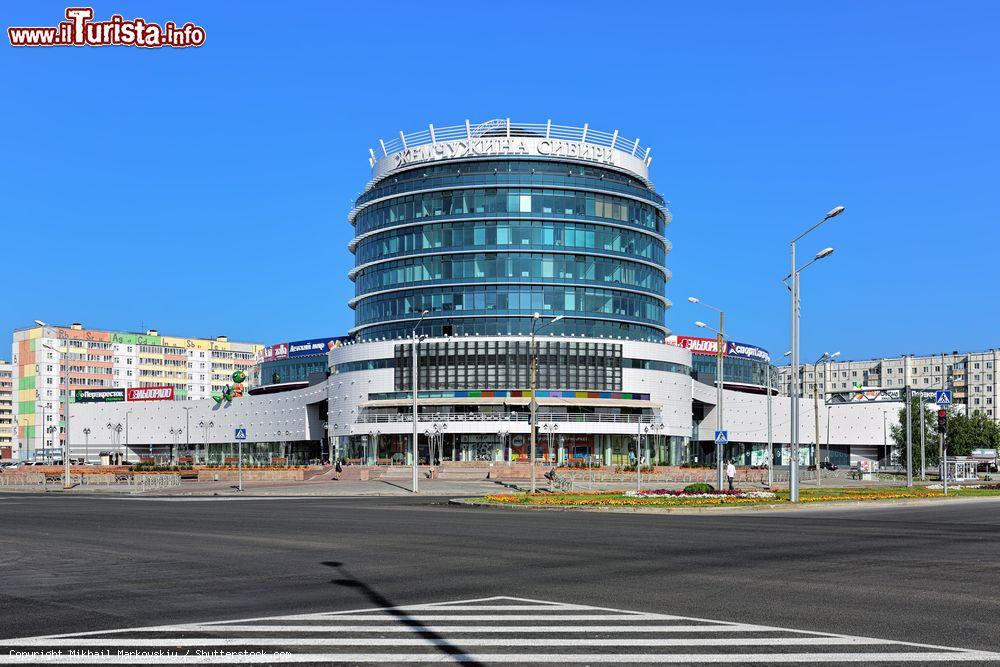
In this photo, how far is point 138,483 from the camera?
73.0 m

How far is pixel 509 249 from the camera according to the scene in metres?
106

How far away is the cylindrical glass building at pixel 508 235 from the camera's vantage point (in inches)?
4203

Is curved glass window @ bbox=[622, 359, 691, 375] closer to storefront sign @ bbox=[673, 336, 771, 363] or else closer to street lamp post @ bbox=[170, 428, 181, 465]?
storefront sign @ bbox=[673, 336, 771, 363]

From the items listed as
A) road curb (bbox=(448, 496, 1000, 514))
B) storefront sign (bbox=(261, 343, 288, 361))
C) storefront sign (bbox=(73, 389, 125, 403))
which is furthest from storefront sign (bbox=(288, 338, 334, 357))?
road curb (bbox=(448, 496, 1000, 514))

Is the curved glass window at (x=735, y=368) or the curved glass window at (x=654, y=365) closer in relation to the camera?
the curved glass window at (x=654, y=365)

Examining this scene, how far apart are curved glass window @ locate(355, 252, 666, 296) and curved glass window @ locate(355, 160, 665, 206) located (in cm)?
725

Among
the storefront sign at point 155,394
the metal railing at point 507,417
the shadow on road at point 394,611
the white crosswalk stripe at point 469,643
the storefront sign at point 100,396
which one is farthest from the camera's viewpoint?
the storefront sign at point 100,396

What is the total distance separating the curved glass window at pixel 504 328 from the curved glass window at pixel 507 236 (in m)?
7.27

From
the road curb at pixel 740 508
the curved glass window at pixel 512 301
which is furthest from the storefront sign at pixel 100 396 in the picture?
the road curb at pixel 740 508

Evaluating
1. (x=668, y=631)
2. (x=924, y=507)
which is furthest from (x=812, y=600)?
(x=924, y=507)

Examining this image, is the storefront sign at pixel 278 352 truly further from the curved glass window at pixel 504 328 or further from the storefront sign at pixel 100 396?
the curved glass window at pixel 504 328

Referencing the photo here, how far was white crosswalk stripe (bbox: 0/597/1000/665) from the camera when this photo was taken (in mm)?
10578

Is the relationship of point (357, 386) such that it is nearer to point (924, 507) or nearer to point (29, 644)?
point (924, 507)

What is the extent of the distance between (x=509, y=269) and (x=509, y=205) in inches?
251
